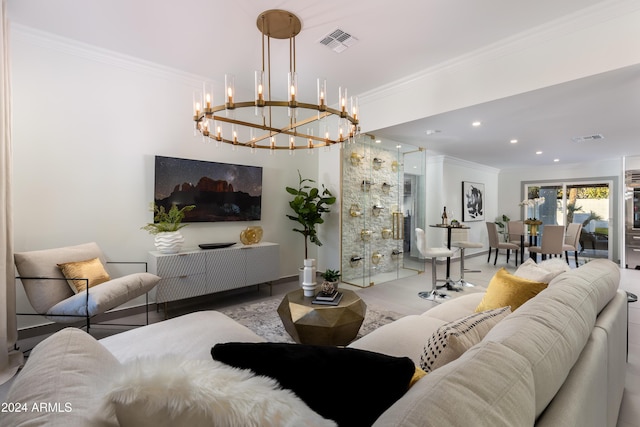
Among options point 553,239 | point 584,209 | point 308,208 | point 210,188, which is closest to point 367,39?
point 308,208

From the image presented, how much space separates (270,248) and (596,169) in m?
8.28

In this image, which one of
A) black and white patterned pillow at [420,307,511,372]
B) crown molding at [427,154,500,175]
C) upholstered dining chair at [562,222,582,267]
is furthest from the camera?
crown molding at [427,154,500,175]

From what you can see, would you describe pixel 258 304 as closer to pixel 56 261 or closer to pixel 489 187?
pixel 56 261

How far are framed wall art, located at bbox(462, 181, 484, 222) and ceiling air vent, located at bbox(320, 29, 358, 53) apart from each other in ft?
18.6

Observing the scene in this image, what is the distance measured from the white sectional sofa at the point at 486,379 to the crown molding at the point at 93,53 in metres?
3.27

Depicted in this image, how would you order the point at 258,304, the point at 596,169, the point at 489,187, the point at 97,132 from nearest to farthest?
the point at 97,132, the point at 258,304, the point at 596,169, the point at 489,187

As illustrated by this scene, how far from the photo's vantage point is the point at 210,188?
13.1 feet

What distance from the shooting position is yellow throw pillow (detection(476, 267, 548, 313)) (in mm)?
1802

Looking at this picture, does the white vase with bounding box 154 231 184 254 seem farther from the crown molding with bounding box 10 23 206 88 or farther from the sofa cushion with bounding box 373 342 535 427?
the sofa cushion with bounding box 373 342 535 427

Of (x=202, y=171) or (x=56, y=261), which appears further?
(x=202, y=171)

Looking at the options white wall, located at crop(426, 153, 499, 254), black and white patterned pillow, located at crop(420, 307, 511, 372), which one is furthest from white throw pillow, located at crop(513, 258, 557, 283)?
white wall, located at crop(426, 153, 499, 254)

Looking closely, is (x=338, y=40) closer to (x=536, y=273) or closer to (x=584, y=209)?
(x=536, y=273)

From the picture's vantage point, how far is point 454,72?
333cm

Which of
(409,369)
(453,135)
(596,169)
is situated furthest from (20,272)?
(596,169)
